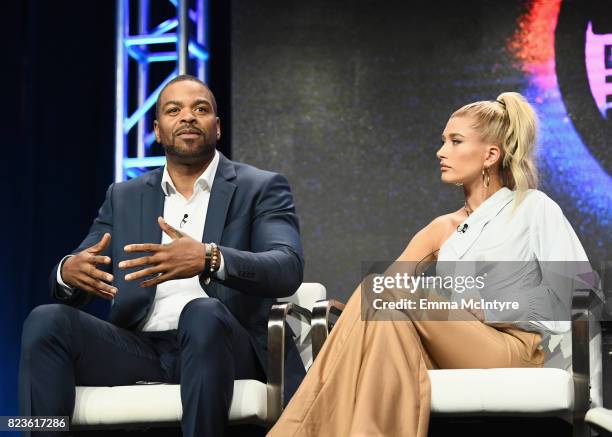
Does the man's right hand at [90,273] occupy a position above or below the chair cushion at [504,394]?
above

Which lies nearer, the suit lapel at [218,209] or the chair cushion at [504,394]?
the chair cushion at [504,394]

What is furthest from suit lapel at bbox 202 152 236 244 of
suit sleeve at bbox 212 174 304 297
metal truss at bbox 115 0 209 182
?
metal truss at bbox 115 0 209 182

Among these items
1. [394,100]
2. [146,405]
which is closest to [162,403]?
[146,405]

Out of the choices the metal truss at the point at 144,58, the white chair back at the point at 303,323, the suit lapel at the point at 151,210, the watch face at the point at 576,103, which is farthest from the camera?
the metal truss at the point at 144,58

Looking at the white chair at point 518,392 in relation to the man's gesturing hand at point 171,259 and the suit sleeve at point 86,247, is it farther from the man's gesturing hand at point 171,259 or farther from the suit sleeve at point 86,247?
the suit sleeve at point 86,247

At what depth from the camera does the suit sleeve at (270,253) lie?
287 centimetres

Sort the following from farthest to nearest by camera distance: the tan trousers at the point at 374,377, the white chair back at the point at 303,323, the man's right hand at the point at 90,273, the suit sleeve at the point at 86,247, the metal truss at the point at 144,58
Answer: the metal truss at the point at 144,58 < the white chair back at the point at 303,323 < the suit sleeve at the point at 86,247 < the man's right hand at the point at 90,273 < the tan trousers at the point at 374,377

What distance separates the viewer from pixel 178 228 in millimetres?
3238

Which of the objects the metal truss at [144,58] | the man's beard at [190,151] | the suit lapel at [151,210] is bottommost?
the suit lapel at [151,210]

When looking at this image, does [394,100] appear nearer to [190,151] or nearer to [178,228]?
[190,151]

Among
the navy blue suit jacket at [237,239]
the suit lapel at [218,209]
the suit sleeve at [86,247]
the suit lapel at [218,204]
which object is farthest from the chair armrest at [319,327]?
the suit sleeve at [86,247]

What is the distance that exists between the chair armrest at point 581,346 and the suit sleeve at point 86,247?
1503mm

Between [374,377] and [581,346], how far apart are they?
644mm

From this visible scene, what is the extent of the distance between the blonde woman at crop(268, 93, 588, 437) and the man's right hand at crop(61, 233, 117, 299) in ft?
2.15
